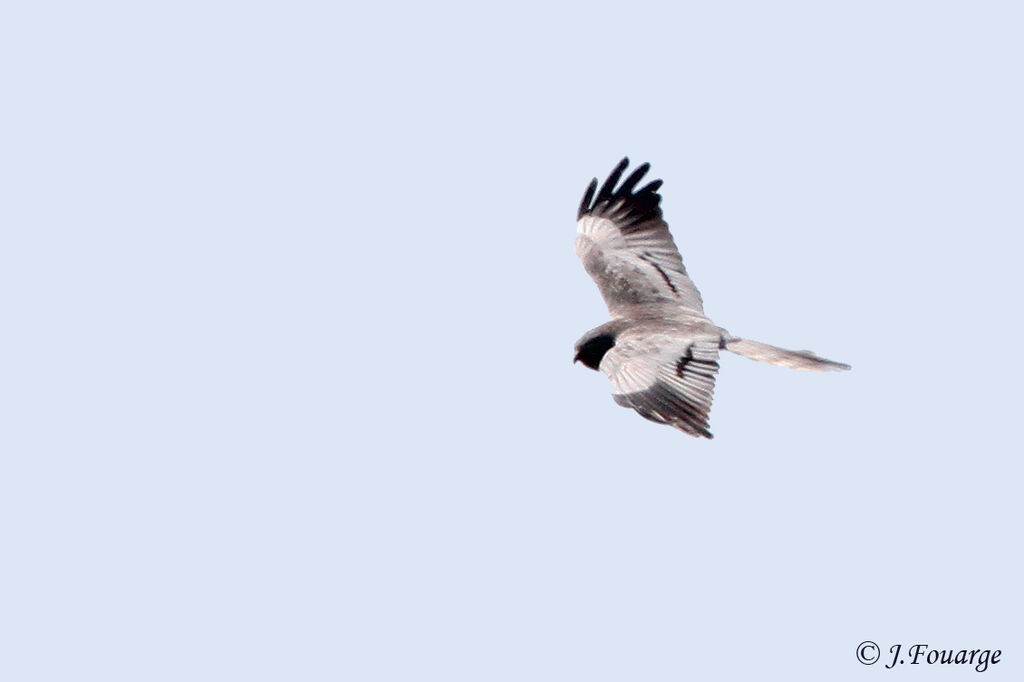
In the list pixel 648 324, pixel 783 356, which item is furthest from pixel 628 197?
pixel 783 356

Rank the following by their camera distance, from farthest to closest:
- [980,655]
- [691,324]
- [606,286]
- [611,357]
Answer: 1. [606,286]
2. [691,324]
3. [611,357]
4. [980,655]

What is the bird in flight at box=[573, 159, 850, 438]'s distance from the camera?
33.0 ft

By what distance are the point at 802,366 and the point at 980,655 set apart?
250cm

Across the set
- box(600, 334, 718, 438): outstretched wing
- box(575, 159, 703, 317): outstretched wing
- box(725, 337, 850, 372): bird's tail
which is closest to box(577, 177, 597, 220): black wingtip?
box(575, 159, 703, 317): outstretched wing

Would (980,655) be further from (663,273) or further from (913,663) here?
(663,273)

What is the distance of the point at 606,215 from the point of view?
12.8 m

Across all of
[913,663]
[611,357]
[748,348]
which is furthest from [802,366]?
[913,663]

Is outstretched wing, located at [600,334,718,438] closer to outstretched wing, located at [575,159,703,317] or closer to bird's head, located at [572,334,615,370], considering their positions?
bird's head, located at [572,334,615,370]

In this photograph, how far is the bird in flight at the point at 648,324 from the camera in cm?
1005

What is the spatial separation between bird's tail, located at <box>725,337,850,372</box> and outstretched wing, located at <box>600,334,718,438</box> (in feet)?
1.02

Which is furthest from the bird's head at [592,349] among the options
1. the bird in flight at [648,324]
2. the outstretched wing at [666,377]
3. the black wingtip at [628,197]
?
the black wingtip at [628,197]

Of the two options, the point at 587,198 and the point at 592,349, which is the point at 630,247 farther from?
the point at 592,349

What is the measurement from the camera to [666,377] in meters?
10.3

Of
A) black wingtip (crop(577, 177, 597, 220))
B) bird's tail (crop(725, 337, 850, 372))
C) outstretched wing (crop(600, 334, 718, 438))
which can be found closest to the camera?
outstretched wing (crop(600, 334, 718, 438))
